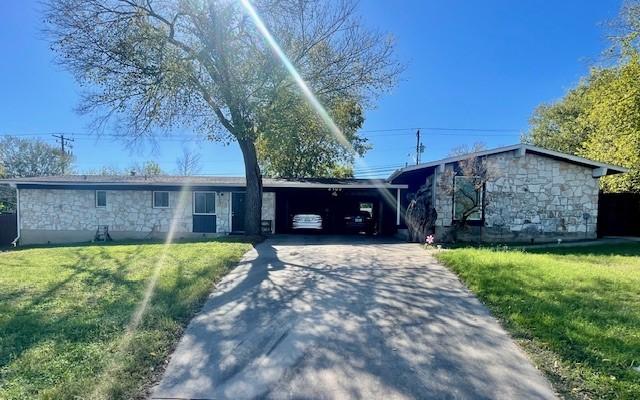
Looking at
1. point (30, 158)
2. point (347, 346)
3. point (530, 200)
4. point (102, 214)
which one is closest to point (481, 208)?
point (530, 200)

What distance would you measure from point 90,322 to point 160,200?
1205cm

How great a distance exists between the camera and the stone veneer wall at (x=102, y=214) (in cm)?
1545

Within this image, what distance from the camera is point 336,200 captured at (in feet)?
61.3

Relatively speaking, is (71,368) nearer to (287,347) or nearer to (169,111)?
(287,347)

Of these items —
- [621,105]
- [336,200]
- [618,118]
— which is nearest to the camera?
[621,105]

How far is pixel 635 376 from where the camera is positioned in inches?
120

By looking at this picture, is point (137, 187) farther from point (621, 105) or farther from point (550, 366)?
point (621, 105)

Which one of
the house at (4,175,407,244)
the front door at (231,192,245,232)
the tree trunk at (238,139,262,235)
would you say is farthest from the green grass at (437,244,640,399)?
the front door at (231,192,245,232)

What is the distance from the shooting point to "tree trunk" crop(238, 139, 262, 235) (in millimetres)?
12711

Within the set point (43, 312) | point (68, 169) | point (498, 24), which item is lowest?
point (43, 312)

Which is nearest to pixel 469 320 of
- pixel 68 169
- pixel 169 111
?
pixel 169 111

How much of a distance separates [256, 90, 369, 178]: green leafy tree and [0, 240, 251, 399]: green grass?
4.95 m

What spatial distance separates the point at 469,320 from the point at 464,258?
11.4ft

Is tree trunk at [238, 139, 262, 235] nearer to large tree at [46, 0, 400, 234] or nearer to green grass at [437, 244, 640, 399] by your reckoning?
large tree at [46, 0, 400, 234]
